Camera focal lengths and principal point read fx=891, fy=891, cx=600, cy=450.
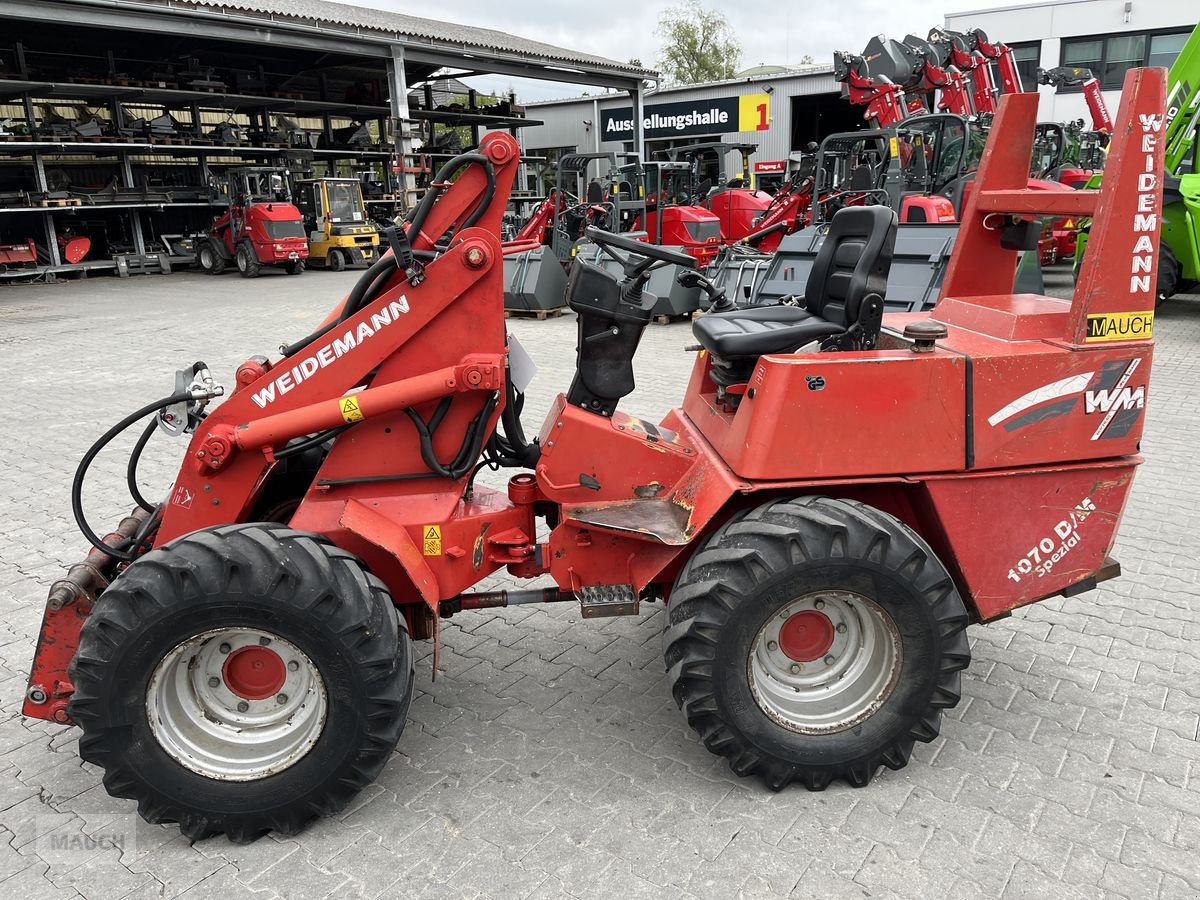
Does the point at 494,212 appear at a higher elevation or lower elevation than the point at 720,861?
higher

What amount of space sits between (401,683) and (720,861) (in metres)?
1.08

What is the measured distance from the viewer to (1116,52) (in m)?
30.0

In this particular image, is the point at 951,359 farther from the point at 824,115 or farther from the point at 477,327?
the point at 824,115

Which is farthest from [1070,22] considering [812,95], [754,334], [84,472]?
[84,472]

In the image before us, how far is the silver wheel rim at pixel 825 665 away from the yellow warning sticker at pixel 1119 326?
1.16 metres

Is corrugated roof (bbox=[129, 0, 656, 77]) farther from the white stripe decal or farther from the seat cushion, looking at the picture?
the white stripe decal

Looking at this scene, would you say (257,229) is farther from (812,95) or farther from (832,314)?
(812,95)

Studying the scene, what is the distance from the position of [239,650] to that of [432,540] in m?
0.69

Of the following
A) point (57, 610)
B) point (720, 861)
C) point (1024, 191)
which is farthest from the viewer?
point (1024, 191)

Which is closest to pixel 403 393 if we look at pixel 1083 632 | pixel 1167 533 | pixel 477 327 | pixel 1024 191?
pixel 477 327

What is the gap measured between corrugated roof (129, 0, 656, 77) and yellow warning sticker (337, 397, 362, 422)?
20777 millimetres

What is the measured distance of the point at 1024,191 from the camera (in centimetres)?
347

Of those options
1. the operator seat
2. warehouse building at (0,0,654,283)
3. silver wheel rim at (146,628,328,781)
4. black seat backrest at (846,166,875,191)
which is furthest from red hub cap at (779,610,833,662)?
warehouse building at (0,0,654,283)

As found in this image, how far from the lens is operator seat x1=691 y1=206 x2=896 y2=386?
3.33 metres
